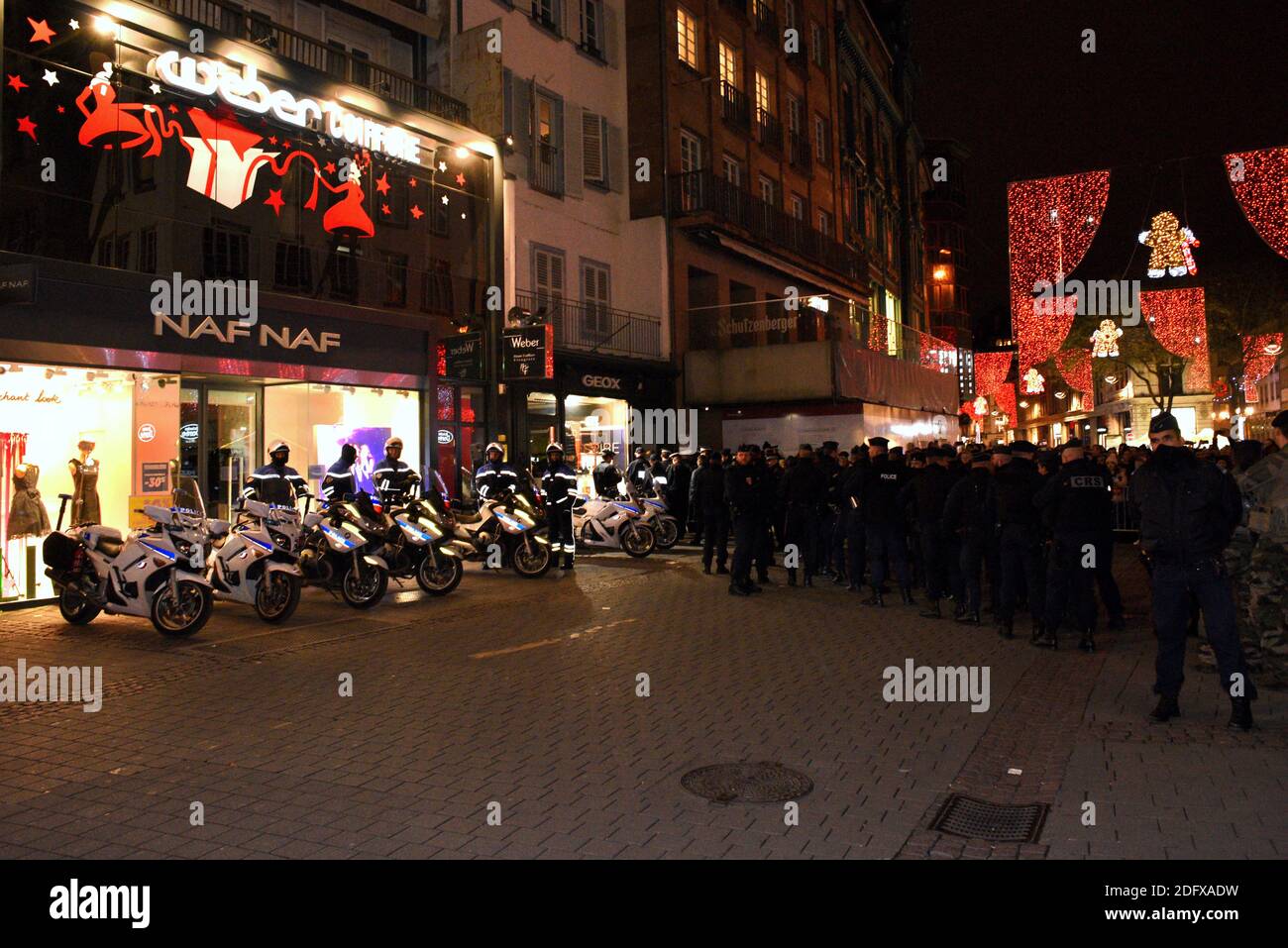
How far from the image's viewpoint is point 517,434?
70.9 feet

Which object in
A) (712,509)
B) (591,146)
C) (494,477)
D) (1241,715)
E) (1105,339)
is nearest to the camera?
(1241,715)

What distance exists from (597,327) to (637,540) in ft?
28.9

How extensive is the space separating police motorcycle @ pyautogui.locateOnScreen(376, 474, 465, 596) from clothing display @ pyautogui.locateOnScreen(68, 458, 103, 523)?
372cm

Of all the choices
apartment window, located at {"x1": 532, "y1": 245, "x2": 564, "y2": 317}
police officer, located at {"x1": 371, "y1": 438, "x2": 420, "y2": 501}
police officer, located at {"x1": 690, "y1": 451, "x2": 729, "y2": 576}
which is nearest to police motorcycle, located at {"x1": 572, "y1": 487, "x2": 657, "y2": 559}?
police officer, located at {"x1": 690, "y1": 451, "x2": 729, "y2": 576}

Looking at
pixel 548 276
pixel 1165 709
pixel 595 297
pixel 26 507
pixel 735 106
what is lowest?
pixel 1165 709

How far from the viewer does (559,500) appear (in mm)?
15109

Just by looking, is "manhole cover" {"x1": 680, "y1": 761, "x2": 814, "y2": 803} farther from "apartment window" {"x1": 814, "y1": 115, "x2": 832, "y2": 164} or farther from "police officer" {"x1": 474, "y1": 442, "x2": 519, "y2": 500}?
"apartment window" {"x1": 814, "y1": 115, "x2": 832, "y2": 164}

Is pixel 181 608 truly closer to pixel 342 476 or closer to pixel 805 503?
pixel 342 476

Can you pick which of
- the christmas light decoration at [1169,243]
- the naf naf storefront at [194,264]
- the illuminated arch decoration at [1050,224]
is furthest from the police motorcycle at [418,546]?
the christmas light decoration at [1169,243]

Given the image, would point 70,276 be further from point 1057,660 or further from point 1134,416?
point 1134,416

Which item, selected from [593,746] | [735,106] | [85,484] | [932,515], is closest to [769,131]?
[735,106]

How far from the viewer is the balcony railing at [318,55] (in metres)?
15.5

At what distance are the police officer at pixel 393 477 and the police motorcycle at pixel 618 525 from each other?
4243mm
